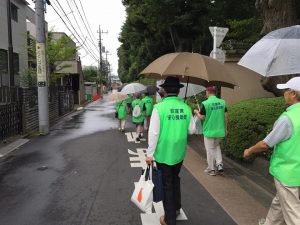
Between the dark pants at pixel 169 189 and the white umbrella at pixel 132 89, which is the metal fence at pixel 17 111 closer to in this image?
the white umbrella at pixel 132 89

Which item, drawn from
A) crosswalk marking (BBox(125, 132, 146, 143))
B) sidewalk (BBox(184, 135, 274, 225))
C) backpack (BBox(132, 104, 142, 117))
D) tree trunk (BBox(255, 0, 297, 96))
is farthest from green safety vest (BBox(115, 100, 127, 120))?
tree trunk (BBox(255, 0, 297, 96))

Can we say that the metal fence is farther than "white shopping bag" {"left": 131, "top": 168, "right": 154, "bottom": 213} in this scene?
Yes

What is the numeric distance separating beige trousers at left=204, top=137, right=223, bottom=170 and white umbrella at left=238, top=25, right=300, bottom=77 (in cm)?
269

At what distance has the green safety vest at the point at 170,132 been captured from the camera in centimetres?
441

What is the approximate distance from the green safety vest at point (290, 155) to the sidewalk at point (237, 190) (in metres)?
1.50

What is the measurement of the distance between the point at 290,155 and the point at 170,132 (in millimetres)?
1410

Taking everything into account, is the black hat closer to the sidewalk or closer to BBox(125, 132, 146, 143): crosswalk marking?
the sidewalk

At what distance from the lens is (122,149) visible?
10273 millimetres

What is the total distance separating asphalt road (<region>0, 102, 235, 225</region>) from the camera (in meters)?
5.02

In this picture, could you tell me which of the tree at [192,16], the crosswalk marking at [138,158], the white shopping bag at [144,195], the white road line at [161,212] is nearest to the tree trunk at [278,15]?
the crosswalk marking at [138,158]

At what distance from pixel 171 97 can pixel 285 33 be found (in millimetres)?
1575

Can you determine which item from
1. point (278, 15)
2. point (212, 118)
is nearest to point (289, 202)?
point (212, 118)

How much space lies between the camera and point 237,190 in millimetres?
6348

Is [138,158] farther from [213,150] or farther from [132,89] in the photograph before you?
[132,89]
